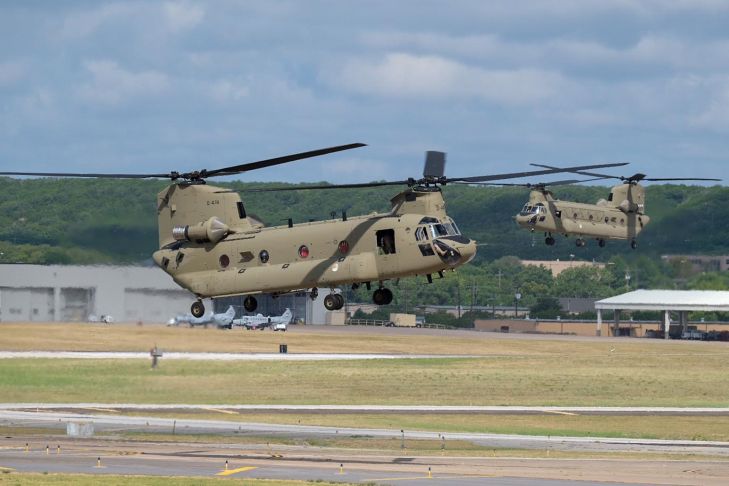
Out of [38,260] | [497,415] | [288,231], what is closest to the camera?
[288,231]

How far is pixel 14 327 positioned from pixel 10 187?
3228 centimetres

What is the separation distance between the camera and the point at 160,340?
114000 mm

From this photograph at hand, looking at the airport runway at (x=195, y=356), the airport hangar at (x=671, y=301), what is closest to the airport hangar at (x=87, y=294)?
the airport runway at (x=195, y=356)

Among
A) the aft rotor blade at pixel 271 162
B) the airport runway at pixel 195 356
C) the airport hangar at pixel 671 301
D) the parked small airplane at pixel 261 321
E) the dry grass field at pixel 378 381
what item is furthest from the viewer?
the airport hangar at pixel 671 301

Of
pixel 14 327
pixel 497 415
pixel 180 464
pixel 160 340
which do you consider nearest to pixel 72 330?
pixel 14 327

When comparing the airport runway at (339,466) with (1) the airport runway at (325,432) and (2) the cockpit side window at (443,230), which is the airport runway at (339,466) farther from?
(2) the cockpit side window at (443,230)

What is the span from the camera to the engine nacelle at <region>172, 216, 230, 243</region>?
184 feet

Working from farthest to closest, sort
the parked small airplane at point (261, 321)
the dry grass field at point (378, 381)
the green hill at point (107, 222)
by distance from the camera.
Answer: the parked small airplane at point (261, 321), the dry grass field at point (378, 381), the green hill at point (107, 222)

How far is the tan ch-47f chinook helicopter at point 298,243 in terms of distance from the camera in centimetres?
5212

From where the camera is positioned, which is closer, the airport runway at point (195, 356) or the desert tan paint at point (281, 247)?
the desert tan paint at point (281, 247)

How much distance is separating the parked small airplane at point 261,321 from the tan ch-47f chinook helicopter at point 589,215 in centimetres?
6700

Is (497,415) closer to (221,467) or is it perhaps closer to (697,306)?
(221,467)

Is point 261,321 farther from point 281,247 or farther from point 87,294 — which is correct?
point 281,247

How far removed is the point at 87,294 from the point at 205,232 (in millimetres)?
18573
